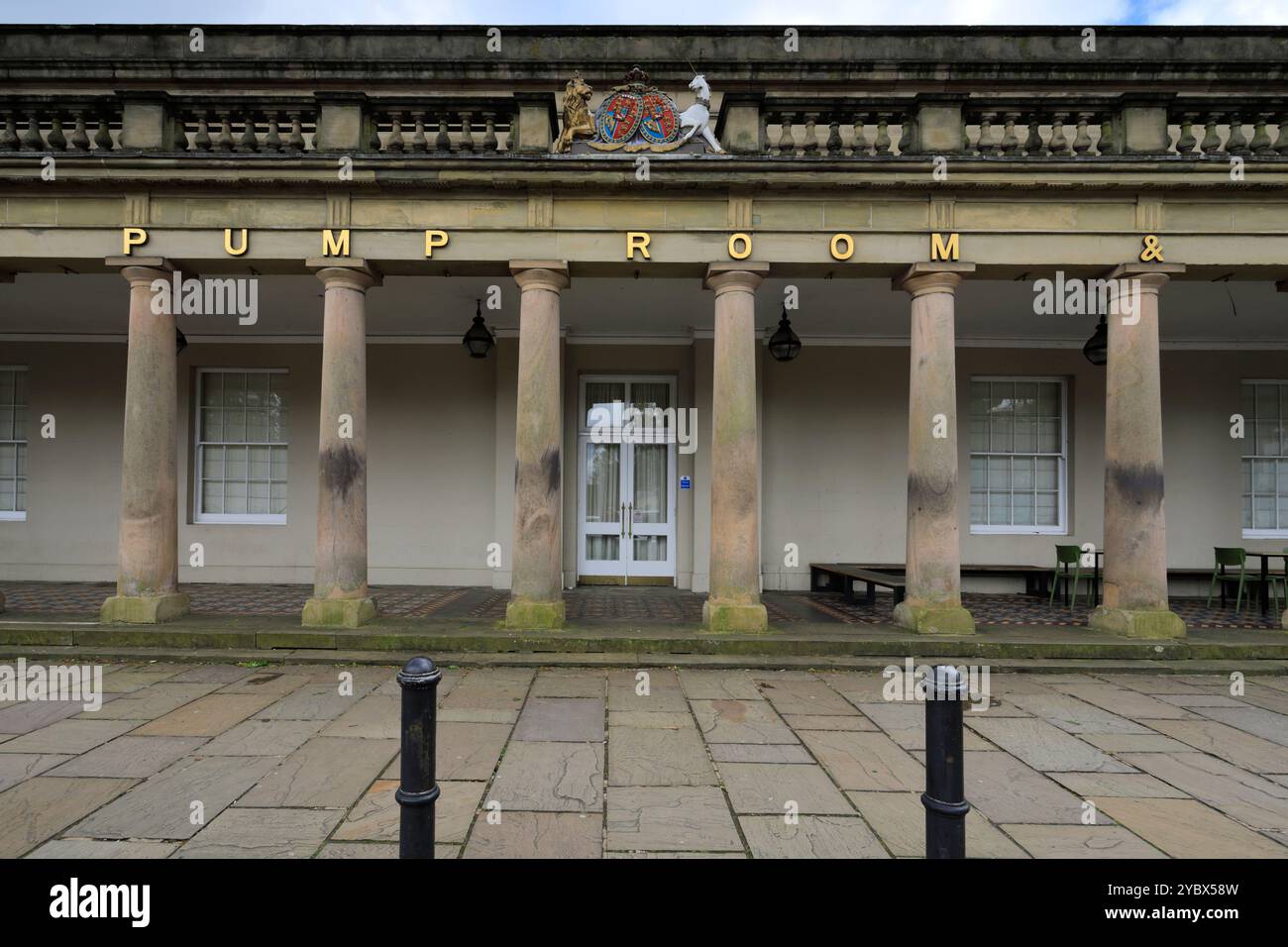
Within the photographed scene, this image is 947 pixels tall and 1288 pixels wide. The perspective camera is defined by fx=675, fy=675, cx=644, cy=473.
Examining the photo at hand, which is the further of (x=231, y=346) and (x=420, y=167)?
(x=231, y=346)

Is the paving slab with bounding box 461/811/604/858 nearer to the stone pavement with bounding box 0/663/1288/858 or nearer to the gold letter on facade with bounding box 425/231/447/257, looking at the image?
the stone pavement with bounding box 0/663/1288/858

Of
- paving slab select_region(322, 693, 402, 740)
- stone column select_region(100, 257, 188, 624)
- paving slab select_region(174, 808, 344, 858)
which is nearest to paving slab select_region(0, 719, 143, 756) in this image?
paving slab select_region(322, 693, 402, 740)

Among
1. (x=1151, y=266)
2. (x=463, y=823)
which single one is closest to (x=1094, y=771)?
(x=463, y=823)

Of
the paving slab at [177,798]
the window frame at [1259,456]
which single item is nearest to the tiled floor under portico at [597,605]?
the window frame at [1259,456]

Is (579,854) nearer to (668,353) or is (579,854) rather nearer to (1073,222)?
(1073,222)

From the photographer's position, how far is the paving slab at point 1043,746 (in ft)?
13.8

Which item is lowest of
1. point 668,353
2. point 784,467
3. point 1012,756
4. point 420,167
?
point 1012,756

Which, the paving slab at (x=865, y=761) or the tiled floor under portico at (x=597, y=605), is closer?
the paving slab at (x=865, y=761)

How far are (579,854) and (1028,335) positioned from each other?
1108cm

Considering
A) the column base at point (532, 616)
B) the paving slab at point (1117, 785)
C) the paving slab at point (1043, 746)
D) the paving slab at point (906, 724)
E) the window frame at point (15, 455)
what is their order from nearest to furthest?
the paving slab at point (1117, 785) → the paving slab at point (1043, 746) → the paving slab at point (906, 724) → the column base at point (532, 616) → the window frame at point (15, 455)

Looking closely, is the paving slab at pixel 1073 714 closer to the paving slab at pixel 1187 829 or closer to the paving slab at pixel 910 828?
the paving slab at pixel 1187 829

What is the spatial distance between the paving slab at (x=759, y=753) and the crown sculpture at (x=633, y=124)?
18.7 ft

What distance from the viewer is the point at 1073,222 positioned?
7070 millimetres

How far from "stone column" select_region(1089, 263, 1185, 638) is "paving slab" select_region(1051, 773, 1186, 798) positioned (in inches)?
139
